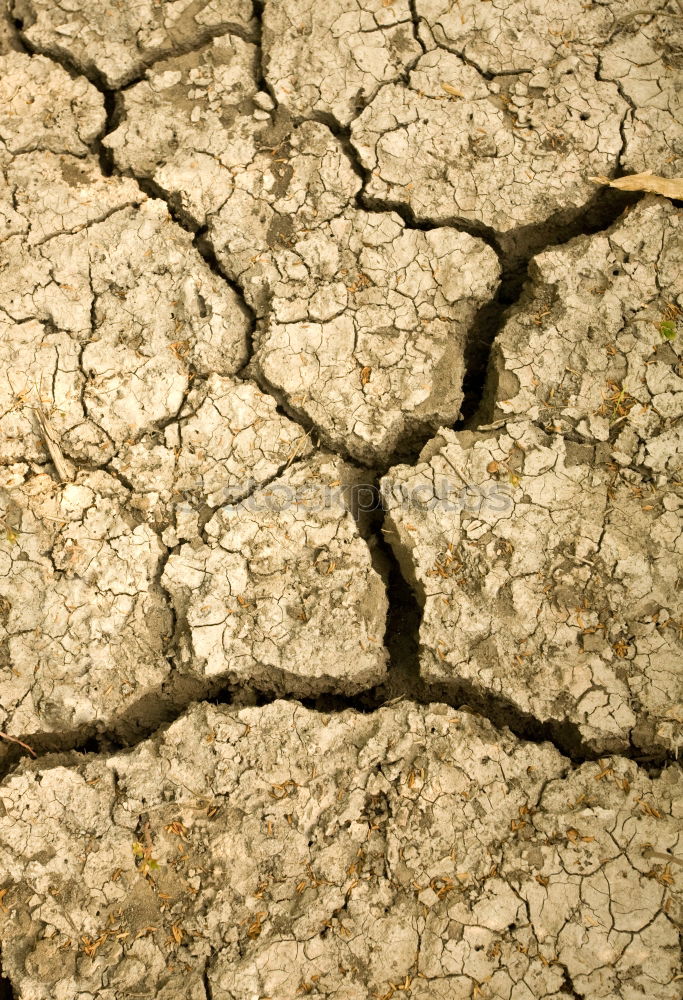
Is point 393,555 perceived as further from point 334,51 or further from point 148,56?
point 148,56

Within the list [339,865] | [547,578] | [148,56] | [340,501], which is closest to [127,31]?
[148,56]

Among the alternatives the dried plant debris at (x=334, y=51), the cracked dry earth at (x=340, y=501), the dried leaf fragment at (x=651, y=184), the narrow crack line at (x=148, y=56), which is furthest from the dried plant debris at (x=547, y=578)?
the narrow crack line at (x=148, y=56)

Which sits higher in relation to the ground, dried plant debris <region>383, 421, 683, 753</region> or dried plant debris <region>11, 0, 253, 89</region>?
dried plant debris <region>11, 0, 253, 89</region>

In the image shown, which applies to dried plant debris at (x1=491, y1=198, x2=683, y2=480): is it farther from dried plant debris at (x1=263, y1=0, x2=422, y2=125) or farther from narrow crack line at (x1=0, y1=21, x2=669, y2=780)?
dried plant debris at (x1=263, y1=0, x2=422, y2=125)

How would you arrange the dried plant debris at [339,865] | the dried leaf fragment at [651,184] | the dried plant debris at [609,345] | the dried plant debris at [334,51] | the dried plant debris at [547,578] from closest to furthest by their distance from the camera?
the dried plant debris at [339,865]
the dried plant debris at [547,578]
the dried plant debris at [609,345]
the dried leaf fragment at [651,184]
the dried plant debris at [334,51]

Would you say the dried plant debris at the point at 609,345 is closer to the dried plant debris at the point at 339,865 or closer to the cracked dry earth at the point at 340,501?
the cracked dry earth at the point at 340,501

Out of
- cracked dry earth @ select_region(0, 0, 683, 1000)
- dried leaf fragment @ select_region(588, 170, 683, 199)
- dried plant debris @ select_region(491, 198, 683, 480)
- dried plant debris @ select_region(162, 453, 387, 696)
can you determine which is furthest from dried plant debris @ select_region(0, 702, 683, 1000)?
dried leaf fragment @ select_region(588, 170, 683, 199)
